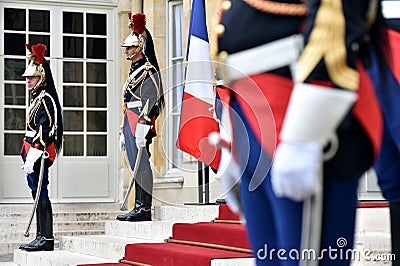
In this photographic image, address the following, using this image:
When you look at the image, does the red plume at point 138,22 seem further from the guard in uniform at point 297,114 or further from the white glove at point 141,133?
the guard in uniform at point 297,114

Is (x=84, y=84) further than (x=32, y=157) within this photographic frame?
Yes

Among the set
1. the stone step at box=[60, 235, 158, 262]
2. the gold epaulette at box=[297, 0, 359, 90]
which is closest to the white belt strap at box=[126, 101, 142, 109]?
the stone step at box=[60, 235, 158, 262]

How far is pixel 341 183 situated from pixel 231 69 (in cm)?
39

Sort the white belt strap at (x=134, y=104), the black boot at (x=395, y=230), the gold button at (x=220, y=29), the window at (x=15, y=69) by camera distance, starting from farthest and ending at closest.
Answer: the window at (x=15, y=69), the white belt strap at (x=134, y=104), the black boot at (x=395, y=230), the gold button at (x=220, y=29)

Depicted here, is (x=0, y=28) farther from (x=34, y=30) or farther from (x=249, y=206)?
(x=249, y=206)

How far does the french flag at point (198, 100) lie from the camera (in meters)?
5.79

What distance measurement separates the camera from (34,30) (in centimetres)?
1149

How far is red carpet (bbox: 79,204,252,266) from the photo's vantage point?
550 centimetres

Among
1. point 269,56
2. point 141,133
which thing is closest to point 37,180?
point 141,133

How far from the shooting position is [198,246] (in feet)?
20.2

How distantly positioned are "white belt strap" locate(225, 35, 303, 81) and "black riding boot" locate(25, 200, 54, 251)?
6.31 metres

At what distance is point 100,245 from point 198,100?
1.83 meters

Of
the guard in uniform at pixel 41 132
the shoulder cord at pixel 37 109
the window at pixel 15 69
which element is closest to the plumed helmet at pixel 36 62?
the guard in uniform at pixel 41 132

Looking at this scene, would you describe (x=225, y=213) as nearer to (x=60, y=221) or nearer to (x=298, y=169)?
(x=60, y=221)
